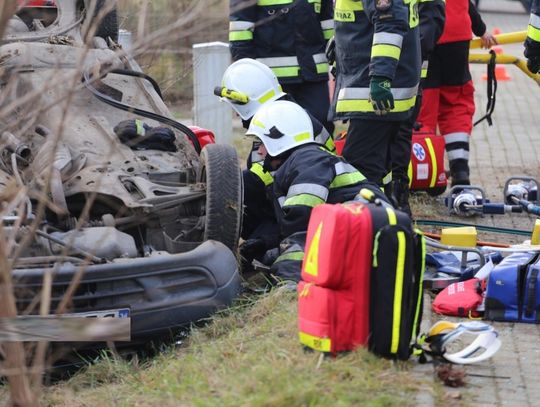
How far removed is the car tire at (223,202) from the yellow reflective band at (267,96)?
1013mm

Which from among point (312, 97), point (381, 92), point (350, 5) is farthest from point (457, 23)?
point (381, 92)

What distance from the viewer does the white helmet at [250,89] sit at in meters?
7.22

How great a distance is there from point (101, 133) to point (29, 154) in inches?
29.1

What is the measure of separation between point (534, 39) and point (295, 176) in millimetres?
2789

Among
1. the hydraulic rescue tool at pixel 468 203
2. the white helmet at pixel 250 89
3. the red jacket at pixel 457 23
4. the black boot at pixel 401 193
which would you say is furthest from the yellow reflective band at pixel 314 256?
the red jacket at pixel 457 23

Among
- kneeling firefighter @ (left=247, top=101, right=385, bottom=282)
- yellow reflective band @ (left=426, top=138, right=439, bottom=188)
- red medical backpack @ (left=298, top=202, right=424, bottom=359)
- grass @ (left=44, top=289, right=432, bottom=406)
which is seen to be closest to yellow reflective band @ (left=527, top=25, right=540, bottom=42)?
yellow reflective band @ (left=426, top=138, right=439, bottom=188)

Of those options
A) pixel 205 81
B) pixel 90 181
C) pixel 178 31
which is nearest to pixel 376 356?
pixel 178 31

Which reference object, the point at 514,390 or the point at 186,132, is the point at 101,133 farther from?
the point at 514,390

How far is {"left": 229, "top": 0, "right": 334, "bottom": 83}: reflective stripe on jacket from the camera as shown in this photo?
27.5 feet

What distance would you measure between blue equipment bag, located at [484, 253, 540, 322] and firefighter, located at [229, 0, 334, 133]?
Answer: 10.4 ft

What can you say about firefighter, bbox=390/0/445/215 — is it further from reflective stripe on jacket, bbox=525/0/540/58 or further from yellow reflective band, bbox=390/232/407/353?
yellow reflective band, bbox=390/232/407/353

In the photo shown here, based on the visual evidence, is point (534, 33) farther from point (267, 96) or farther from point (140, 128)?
point (140, 128)

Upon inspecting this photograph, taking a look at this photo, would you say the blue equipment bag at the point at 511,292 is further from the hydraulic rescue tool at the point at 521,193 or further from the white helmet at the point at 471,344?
the hydraulic rescue tool at the point at 521,193

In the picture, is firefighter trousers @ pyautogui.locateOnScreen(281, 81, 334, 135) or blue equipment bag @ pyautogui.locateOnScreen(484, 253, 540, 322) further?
firefighter trousers @ pyautogui.locateOnScreen(281, 81, 334, 135)
